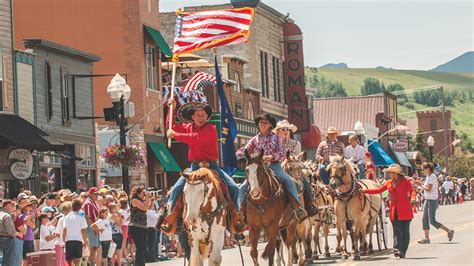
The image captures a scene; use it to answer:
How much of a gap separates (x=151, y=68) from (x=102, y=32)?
290 centimetres

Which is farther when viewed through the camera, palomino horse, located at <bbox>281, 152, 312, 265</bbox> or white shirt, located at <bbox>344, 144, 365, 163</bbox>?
white shirt, located at <bbox>344, 144, 365, 163</bbox>

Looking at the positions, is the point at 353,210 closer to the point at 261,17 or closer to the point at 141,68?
the point at 141,68

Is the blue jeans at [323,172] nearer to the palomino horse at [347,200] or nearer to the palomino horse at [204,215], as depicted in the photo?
the palomino horse at [347,200]

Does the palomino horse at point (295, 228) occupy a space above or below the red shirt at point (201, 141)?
below

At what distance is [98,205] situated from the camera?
1139 inches

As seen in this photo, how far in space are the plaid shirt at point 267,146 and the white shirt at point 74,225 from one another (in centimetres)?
577

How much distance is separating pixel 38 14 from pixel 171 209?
111 feet

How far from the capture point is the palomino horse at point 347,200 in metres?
27.2

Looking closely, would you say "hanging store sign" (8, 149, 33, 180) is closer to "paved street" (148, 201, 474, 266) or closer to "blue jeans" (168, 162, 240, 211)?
"paved street" (148, 201, 474, 266)

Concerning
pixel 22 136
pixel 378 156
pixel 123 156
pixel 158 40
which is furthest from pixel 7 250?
pixel 378 156

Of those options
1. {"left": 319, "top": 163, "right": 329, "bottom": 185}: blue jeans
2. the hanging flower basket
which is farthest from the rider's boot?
the hanging flower basket

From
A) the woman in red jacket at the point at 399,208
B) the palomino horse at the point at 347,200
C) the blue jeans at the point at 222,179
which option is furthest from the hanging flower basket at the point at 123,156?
the blue jeans at the point at 222,179

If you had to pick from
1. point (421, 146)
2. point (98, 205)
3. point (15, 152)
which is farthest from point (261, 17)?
point (421, 146)

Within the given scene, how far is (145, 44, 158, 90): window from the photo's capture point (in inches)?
2052
